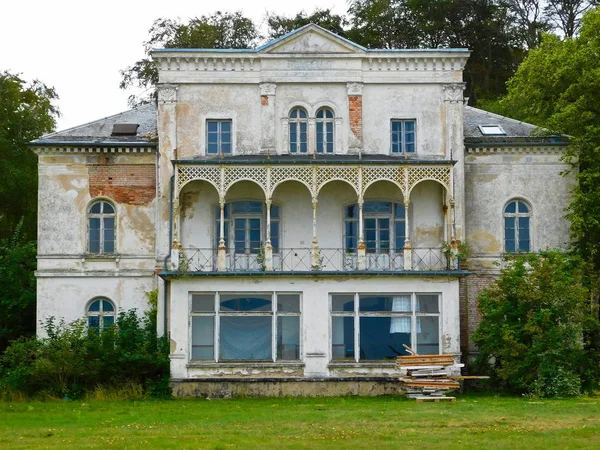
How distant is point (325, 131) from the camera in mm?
37125

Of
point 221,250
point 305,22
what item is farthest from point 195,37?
point 221,250

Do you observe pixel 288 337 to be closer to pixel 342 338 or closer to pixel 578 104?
pixel 342 338

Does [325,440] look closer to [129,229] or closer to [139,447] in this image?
[139,447]

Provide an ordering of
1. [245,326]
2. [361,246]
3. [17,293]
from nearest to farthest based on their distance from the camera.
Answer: [245,326] < [361,246] < [17,293]

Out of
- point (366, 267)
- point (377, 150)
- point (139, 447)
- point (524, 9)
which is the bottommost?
point (139, 447)

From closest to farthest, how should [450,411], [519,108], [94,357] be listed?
[450,411], [94,357], [519,108]

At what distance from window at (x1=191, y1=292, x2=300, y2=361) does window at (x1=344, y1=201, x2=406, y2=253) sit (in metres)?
3.23

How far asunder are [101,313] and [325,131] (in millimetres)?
9427

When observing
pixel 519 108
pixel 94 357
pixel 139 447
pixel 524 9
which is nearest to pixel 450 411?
pixel 139 447

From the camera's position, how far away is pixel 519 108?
46625 millimetres

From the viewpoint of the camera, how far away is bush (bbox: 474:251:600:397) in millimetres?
32812

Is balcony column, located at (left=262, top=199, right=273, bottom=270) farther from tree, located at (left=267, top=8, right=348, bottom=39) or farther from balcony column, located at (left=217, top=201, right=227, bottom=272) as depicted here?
tree, located at (left=267, top=8, right=348, bottom=39)

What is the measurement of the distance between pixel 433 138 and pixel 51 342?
13.5 meters

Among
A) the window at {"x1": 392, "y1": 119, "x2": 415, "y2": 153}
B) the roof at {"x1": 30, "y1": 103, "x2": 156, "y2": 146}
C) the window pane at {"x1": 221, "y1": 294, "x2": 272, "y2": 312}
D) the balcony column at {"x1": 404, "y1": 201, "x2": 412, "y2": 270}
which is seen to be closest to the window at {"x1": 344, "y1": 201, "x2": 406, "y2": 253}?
the balcony column at {"x1": 404, "y1": 201, "x2": 412, "y2": 270}
